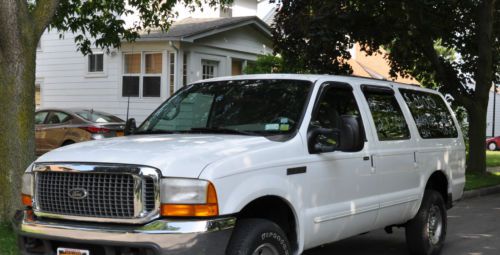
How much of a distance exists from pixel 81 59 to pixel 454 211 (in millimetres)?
14396

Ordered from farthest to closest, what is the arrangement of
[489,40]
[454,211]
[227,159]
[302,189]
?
[489,40] → [454,211] → [302,189] → [227,159]

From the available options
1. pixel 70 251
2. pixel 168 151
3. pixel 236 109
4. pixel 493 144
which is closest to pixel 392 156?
pixel 236 109

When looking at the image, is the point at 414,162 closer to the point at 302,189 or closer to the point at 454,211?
the point at 302,189

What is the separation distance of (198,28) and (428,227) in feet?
43.6

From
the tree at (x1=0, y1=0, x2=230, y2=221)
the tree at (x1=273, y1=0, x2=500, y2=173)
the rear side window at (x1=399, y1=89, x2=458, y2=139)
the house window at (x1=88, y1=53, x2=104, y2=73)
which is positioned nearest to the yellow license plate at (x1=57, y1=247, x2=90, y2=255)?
the tree at (x1=0, y1=0, x2=230, y2=221)

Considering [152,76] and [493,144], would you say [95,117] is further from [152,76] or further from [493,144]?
[493,144]

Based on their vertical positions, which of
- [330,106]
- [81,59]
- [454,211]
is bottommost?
[454,211]

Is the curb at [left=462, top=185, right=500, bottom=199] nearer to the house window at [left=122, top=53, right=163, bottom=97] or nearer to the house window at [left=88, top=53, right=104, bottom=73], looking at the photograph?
the house window at [left=122, top=53, right=163, bottom=97]

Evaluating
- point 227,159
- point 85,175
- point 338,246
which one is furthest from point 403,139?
point 85,175

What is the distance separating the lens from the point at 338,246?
766 cm

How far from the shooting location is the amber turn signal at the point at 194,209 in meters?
4.06

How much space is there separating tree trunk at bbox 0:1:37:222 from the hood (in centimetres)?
267

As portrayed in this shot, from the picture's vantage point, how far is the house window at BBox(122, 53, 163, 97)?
64.2 ft

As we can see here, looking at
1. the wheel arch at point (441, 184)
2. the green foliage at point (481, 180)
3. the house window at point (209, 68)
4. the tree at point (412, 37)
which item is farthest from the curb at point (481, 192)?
the house window at point (209, 68)
